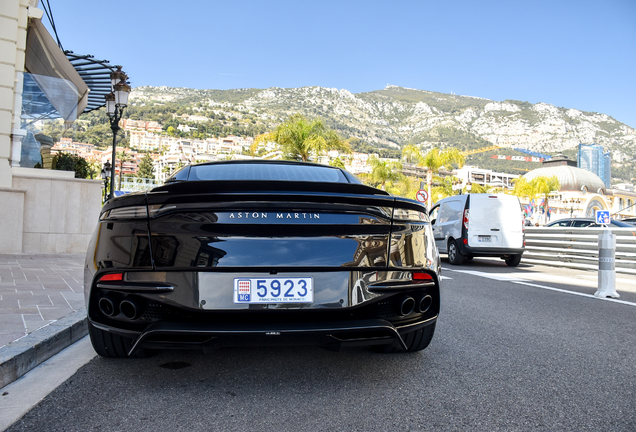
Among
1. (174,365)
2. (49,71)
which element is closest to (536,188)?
(49,71)

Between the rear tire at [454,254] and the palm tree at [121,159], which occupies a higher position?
the palm tree at [121,159]

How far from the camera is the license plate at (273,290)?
2.52 meters

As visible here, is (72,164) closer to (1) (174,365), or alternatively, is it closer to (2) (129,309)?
(1) (174,365)

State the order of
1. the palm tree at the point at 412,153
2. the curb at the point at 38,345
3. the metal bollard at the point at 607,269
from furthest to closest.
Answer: the palm tree at the point at 412,153 → the metal bollard at the point at 607,269 → the curb at the point at 38,345

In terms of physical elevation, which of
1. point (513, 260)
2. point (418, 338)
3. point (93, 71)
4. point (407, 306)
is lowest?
point (513, 260)

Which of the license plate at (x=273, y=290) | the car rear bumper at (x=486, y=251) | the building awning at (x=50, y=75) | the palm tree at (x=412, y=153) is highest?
the palm tree at (x=412, y=153)

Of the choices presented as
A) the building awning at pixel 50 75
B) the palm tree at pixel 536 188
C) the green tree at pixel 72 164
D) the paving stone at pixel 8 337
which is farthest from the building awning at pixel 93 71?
the palm tree at pixel 536 188

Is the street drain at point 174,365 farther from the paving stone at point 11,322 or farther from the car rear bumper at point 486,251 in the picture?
the car rear bumper at point 486,251

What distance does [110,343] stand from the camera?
2848mm

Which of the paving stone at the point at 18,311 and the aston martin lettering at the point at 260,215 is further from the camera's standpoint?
the paving stone at the point at 18,311

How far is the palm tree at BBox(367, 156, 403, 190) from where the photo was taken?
53.8 metres

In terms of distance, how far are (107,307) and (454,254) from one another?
1130 centimetres

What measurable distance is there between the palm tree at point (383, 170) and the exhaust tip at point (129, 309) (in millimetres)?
51857

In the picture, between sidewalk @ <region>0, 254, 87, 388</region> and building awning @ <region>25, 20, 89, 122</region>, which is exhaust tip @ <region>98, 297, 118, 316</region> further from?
building awning @ <region>25, 20, 89, 122</region>
